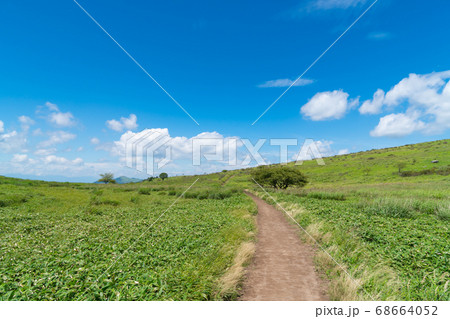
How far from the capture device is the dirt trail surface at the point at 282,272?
22.6 feet

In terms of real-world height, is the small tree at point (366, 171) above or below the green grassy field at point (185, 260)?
above

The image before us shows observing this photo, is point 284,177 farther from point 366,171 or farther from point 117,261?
point 117,261

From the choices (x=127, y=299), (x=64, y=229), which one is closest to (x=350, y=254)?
(x=127, y=299)

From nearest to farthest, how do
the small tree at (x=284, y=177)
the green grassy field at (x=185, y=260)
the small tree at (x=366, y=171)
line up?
the green grassy field at (x=185, y=260) → the small tree at (x=284, y=177) → the small tree at (x=366, y=171)

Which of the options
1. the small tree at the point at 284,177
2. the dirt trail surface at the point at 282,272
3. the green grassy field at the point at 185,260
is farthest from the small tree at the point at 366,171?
the dirt trail surface at the point at 282,272

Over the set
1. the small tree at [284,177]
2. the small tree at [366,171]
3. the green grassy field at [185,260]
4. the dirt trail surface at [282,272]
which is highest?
the small tree at [366,171]

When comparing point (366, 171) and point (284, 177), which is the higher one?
point (366, 171)

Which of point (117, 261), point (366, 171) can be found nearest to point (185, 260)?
point (117, 261)

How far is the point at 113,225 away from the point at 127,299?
10695 millimetres

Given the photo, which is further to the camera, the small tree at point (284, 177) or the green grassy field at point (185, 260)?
the small tree at point (284, 177)

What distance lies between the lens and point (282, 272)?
8.49 m

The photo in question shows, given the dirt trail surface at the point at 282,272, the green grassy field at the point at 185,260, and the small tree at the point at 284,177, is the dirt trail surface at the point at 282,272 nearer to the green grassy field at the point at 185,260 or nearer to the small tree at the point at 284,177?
the green grassy field at the point at 185,260
